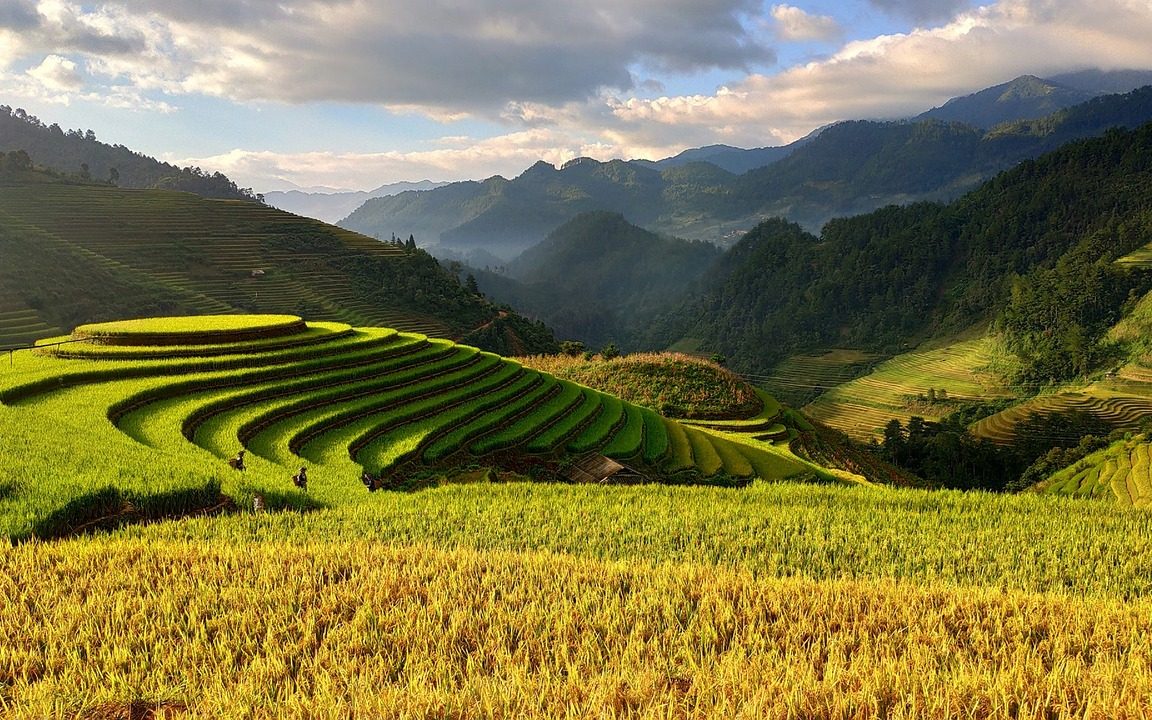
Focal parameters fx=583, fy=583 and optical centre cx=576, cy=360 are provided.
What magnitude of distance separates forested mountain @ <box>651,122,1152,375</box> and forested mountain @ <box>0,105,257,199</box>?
410ft

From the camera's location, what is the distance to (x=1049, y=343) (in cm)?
8800

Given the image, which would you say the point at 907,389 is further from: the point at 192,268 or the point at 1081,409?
the point at 192,268

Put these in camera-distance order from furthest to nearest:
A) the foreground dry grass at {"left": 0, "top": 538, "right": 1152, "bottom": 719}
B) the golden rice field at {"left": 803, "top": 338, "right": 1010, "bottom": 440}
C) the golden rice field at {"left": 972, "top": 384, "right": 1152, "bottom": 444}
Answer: the golden rice field at {"left": 803, "top": 338, "right": 1010, "bottom": 440} < the golden rice field at {"left": 972, "top": 384, "right": 1152, "bottom": 444} < the foreground dry grass at {"left": 0, "top": 538, "right": 1152, "bottom": 719}

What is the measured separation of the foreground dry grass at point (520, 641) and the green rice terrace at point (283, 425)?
9.86 feet

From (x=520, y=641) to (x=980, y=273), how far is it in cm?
15150

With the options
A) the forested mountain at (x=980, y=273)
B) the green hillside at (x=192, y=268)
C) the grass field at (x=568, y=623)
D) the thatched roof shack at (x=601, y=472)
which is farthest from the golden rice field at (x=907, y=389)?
the grass field at (x=568, y=623)

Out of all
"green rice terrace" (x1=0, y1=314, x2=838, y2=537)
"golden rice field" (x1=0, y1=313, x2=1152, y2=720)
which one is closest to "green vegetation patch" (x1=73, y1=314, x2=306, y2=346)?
"green rice terrace" (x1=0, y1=314, x2=838, y2=537)

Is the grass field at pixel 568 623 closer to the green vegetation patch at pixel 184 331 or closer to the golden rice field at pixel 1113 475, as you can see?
the green vegetation patch at pixel 184 331

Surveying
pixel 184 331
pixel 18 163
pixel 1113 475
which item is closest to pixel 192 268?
pixel 18 163

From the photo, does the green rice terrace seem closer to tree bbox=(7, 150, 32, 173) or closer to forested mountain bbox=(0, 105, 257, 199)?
tree bbox=(7, 150, 32, 173)

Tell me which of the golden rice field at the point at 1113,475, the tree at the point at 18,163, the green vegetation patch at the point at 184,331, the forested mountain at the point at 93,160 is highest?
the forested mountain at the point at 93,160

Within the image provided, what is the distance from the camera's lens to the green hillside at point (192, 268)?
54.5m

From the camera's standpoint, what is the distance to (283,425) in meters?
15.2

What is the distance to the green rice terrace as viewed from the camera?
894 cm
